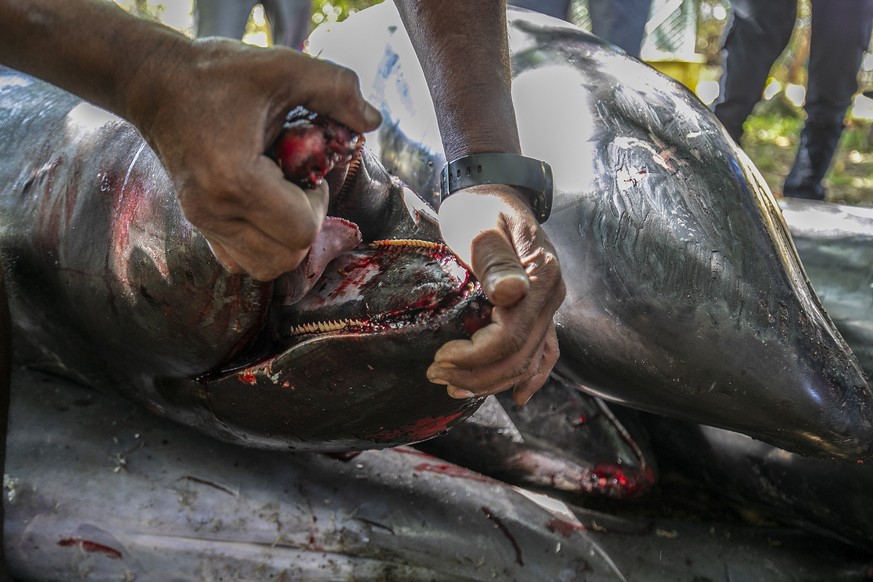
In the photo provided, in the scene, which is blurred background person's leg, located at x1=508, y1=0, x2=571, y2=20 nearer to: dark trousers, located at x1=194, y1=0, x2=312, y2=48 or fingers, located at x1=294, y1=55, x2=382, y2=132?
dark trousers, located at x1=194, y1=0, x2=312, y2=48

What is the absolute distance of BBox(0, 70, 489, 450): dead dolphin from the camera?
1137mm

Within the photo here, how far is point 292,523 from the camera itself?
148cm

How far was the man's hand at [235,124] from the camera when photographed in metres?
0.81

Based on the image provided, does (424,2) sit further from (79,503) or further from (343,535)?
(79,503)

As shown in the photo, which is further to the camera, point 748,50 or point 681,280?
point 748,50

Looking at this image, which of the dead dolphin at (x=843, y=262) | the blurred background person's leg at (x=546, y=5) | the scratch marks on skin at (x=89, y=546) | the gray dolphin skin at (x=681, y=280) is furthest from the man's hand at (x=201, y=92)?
the blurred background person's leg at (x=546, y=5)

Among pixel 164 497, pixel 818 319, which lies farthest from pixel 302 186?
pixel 818 319

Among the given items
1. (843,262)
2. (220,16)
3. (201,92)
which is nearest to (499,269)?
(201,92)

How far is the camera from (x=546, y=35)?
181cm

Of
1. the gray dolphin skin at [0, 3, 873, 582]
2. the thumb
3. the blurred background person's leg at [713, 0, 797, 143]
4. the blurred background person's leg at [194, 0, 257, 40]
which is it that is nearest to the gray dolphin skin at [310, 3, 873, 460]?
A: the gray dolphin skin at [0, 3, 873, 582]

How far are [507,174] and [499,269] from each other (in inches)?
13.7

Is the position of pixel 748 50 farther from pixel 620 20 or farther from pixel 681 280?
pixel 681 280

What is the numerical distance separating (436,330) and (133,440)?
0.79 m

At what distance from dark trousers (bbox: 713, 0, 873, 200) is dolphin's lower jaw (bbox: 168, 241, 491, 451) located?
294cm
